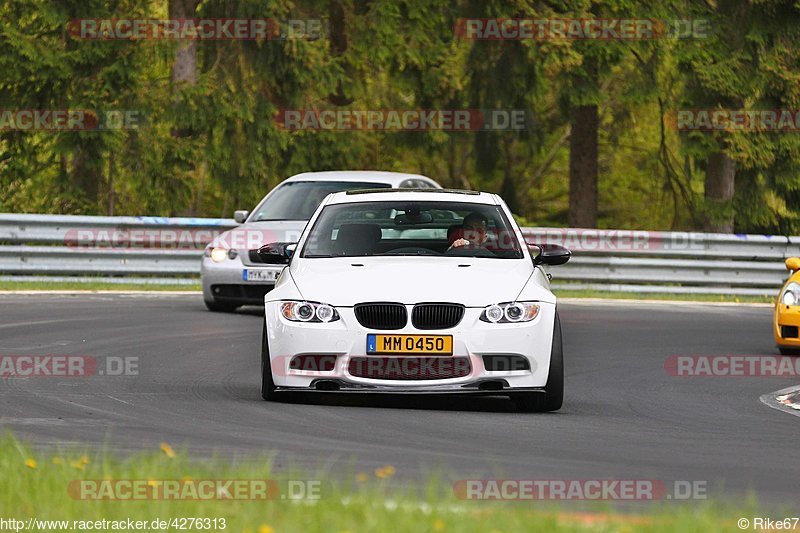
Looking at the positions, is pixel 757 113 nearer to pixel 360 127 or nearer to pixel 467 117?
pixel 467 117

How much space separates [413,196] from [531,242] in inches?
490

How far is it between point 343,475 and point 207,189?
34.4 m

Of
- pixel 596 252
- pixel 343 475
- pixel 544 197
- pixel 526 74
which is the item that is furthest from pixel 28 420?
pixel 544 197

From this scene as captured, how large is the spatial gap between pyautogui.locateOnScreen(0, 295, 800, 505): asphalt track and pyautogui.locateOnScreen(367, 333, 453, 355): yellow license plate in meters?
0.40

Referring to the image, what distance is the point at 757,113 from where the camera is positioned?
96.6ft

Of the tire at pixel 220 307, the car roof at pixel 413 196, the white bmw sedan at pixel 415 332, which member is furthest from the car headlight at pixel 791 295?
the tire at pixel 220 307

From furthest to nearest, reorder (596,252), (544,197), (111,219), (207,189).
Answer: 1. (544,197)
2. (207,189)
3. (596,252)
4. (111,219)

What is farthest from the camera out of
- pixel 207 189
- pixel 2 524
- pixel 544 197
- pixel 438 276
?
pixel 544 197

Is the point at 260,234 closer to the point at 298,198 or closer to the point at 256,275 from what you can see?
the point at 256,275

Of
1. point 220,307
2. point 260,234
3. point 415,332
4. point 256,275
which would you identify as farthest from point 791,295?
point 220,307

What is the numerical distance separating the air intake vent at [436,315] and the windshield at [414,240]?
1.10 meters

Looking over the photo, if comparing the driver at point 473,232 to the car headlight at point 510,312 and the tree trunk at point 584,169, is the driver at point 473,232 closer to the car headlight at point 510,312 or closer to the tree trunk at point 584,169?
the car headlight at point 510,312

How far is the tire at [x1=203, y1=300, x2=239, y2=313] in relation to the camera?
19.0 m

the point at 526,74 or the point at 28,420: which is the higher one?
the point at 526,74
